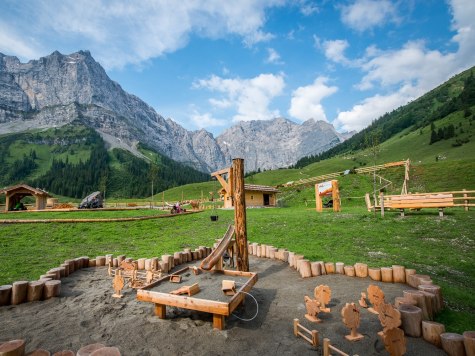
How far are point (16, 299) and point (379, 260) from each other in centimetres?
1282

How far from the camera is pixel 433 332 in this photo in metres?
5.25

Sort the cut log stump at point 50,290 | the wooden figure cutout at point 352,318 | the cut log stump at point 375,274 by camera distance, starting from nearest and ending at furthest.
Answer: the wooden figure cutout at point 352,318 < the cut log stump at point 50,290 < the cut log stump at point 375,274

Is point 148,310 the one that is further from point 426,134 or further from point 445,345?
point 426,134

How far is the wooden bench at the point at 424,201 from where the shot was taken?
688 inches

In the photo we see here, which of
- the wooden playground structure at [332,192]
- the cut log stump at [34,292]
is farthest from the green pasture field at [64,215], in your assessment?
the cut log stump at [34,292]

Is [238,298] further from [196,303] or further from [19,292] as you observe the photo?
[19,292]

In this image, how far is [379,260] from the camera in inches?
433

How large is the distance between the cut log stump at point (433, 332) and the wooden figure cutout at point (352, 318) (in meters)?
1.20

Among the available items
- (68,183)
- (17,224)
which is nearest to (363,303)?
(17,224)

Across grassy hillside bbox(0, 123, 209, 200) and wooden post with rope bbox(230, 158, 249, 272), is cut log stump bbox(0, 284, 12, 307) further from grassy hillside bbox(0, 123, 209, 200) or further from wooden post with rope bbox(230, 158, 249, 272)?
grassy hillside bbox(0, 123, 209, 200)

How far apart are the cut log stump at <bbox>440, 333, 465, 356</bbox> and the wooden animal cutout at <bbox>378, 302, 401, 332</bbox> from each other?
742 mm

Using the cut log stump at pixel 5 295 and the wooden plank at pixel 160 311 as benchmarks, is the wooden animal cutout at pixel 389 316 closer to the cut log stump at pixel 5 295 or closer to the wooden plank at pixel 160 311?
the wooden plank at pixel 160 311

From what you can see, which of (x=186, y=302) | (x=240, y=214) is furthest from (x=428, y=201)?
(x=186, y=302)

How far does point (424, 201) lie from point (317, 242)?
30.7 feet
